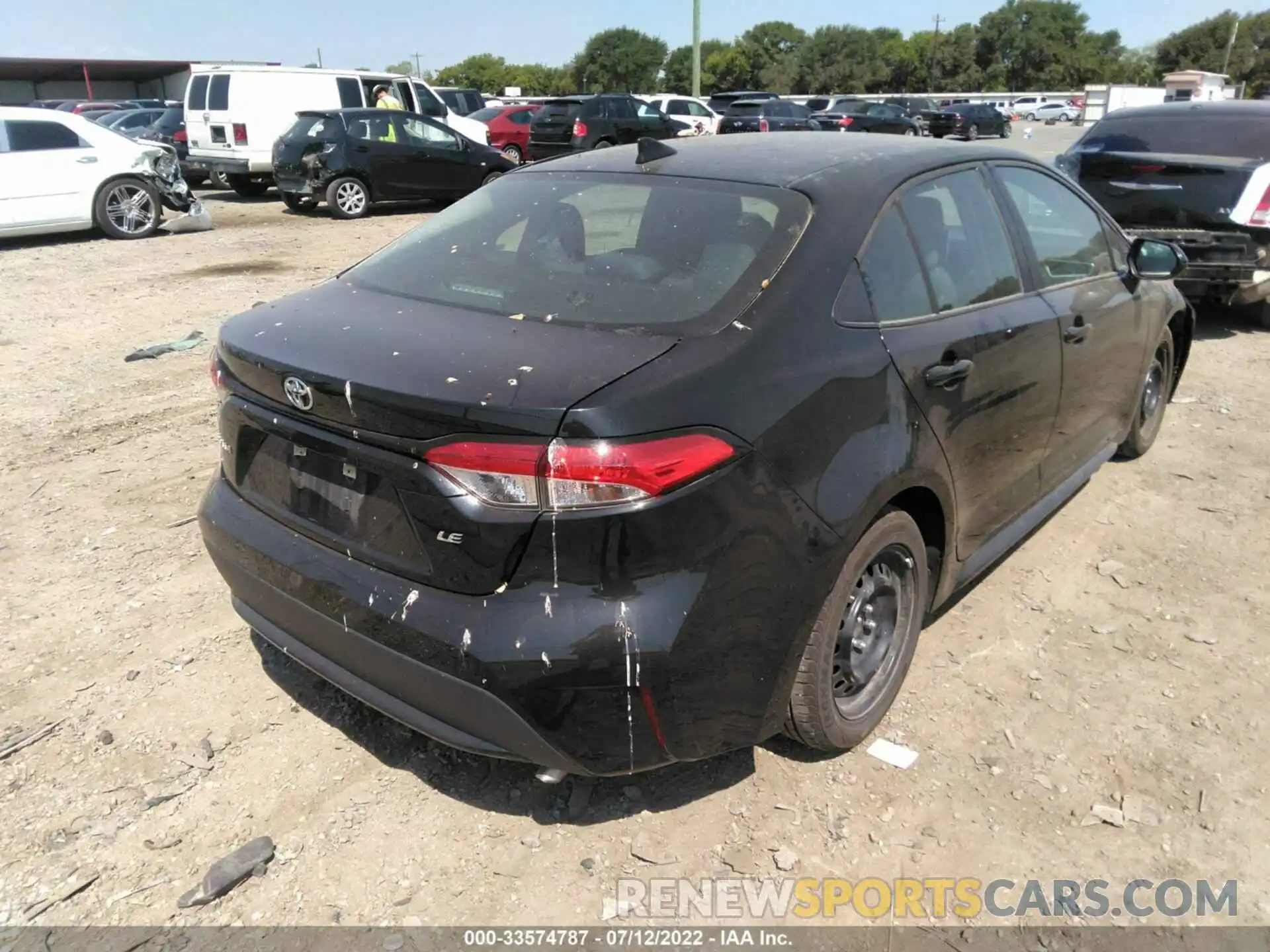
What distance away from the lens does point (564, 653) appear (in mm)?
2105

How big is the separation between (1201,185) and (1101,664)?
544cm

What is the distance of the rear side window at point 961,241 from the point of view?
9.72ft

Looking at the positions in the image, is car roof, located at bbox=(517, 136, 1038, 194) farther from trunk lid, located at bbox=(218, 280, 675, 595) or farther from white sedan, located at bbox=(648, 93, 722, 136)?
white sedan, located at bbox=(648, 93, 722, 136)

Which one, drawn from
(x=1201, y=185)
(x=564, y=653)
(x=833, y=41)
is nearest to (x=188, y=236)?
(x=1201, y=185)

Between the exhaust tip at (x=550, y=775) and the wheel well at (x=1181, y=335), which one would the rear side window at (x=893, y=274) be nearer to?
the exhaust tip at (x=550, y=775)

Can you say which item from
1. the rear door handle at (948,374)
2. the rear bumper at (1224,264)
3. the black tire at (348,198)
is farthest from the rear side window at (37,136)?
the rear door handle at (948,374)

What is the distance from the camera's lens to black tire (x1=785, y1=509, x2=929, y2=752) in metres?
2.56

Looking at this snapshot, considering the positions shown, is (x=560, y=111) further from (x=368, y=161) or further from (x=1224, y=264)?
(x=1224, y=264)

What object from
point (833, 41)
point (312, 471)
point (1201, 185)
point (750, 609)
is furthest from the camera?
point (833, 41)

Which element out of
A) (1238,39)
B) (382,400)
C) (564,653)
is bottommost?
(564,653)

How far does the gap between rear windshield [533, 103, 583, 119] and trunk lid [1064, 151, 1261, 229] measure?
14646mm

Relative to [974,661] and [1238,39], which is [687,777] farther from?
[1238,39]

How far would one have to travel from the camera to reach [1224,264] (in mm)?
6980

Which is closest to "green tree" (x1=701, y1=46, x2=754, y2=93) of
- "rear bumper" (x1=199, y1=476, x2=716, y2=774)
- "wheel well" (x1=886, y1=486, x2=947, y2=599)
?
"wheel well" (x1=886, y1=486, x2=947, y2=599)
